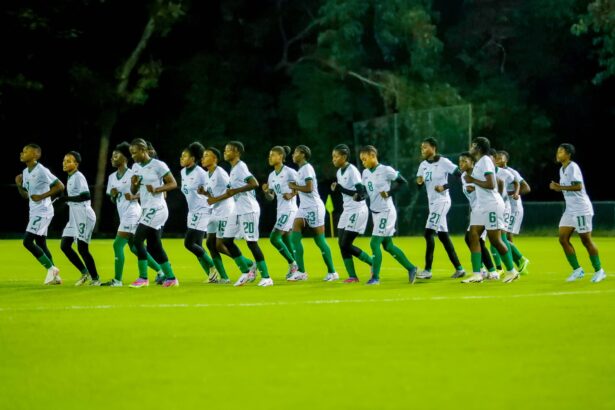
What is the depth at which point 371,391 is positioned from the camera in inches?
336

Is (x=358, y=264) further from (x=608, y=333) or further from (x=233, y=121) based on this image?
(x=233, y=121)

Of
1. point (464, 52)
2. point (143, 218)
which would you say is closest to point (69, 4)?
point (464, 52)

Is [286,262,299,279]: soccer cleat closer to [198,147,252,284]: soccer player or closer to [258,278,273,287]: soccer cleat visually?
[198,147,252,284]: soccer player

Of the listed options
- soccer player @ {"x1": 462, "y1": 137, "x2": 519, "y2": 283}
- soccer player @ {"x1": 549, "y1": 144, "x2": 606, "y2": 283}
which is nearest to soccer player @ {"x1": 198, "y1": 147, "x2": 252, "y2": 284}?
soccer player @ {"x1": 462, "y1": 137, "x2": 519, "y2": 283}

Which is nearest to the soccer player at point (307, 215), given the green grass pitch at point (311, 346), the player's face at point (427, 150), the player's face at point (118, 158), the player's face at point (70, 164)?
the green grass pitch at point (311, 346)

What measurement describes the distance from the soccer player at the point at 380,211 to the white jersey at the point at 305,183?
0.98 metres

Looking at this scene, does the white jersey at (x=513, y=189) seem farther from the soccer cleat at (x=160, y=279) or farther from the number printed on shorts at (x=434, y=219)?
the soccer cleat at (x=160, y=279)

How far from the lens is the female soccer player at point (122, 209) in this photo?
1794 cm

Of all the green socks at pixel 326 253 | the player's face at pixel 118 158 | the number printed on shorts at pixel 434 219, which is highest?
the player's face at pixel 118 158

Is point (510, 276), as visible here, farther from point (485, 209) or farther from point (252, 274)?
point (252, 274)

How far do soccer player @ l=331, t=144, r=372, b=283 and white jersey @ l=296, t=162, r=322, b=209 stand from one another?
0.49m

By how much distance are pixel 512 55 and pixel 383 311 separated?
3749 cm

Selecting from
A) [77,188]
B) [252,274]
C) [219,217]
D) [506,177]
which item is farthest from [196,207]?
[506,177]

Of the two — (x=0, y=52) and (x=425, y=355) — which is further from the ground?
(x=0, y=52)
